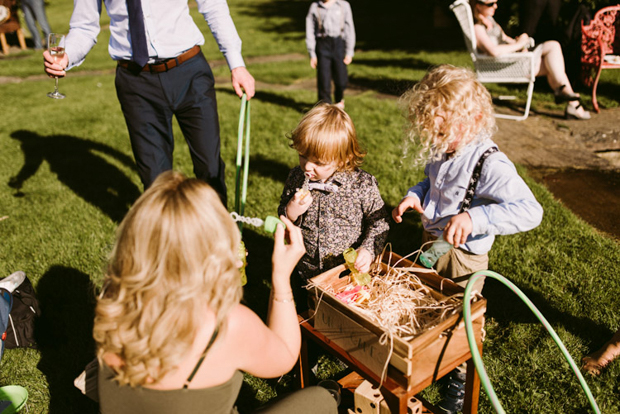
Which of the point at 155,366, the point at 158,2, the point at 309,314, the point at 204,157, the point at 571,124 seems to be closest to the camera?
the point at 155,366

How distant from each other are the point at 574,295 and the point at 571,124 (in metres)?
4.24

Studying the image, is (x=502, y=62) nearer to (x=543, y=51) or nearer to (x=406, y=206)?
(x=543, y=51)

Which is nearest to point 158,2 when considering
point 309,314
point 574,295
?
point 309,314

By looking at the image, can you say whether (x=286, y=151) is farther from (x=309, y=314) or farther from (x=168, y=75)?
(x=309, y=314)

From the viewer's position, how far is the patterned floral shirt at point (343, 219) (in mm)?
2902

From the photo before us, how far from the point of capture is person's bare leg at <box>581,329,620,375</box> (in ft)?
9.36

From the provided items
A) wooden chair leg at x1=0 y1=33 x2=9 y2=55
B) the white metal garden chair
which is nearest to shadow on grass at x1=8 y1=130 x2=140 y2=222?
the white metal garden chair

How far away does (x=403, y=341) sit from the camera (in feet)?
6.21

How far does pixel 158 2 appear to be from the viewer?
11.1 feet

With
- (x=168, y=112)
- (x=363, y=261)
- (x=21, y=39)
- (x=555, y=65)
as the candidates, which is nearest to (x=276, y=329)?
(x=363, y=261)

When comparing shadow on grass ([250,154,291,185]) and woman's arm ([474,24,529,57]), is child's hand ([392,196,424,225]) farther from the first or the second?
woman's arm ([474,24,529,57])

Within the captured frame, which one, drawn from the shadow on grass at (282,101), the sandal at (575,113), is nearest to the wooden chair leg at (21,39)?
the shadow on grass at (282,101)

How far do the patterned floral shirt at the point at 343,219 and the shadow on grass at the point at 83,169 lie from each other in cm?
298

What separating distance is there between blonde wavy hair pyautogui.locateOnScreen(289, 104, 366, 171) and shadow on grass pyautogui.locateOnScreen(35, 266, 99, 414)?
61.4 inches
